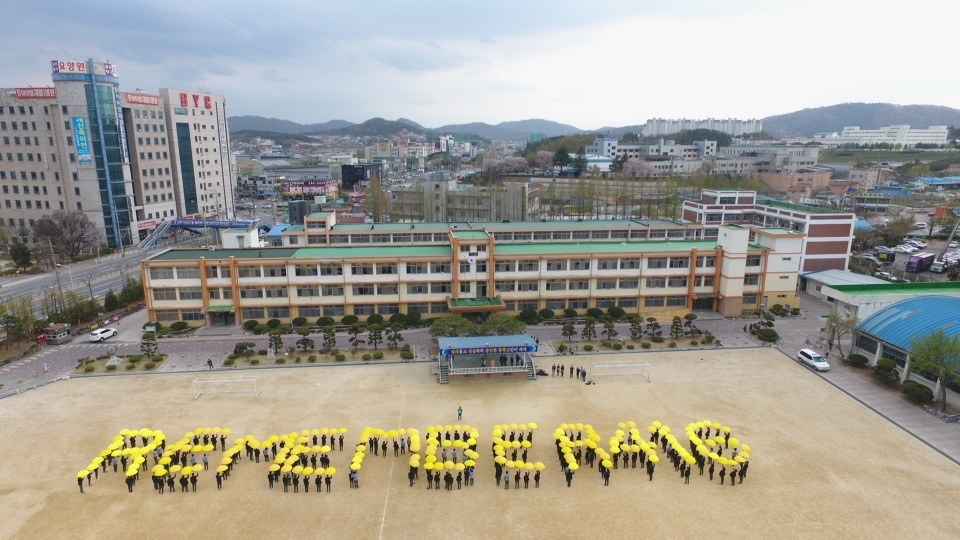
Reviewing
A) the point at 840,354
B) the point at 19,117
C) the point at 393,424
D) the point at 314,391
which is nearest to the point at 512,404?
the point at 393,424

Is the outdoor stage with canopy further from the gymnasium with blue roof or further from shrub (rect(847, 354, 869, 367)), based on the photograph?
the gymnasium with blue roof

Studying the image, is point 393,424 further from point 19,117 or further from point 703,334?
point 19,117

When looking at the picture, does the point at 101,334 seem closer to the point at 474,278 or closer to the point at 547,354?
the point at 474,278

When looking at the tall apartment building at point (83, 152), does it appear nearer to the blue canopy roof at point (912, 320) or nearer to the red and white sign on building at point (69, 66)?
the red and white sign on building at point (69, 66)

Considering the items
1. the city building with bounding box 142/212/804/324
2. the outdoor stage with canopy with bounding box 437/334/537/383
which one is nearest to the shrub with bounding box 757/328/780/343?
the city building with bounding box 142/212/804/324

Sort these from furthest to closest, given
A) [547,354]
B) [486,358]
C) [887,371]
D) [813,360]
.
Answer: [547,354], [813,360], [486,358], [887,371]

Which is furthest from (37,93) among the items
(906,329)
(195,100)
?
(906,329)
